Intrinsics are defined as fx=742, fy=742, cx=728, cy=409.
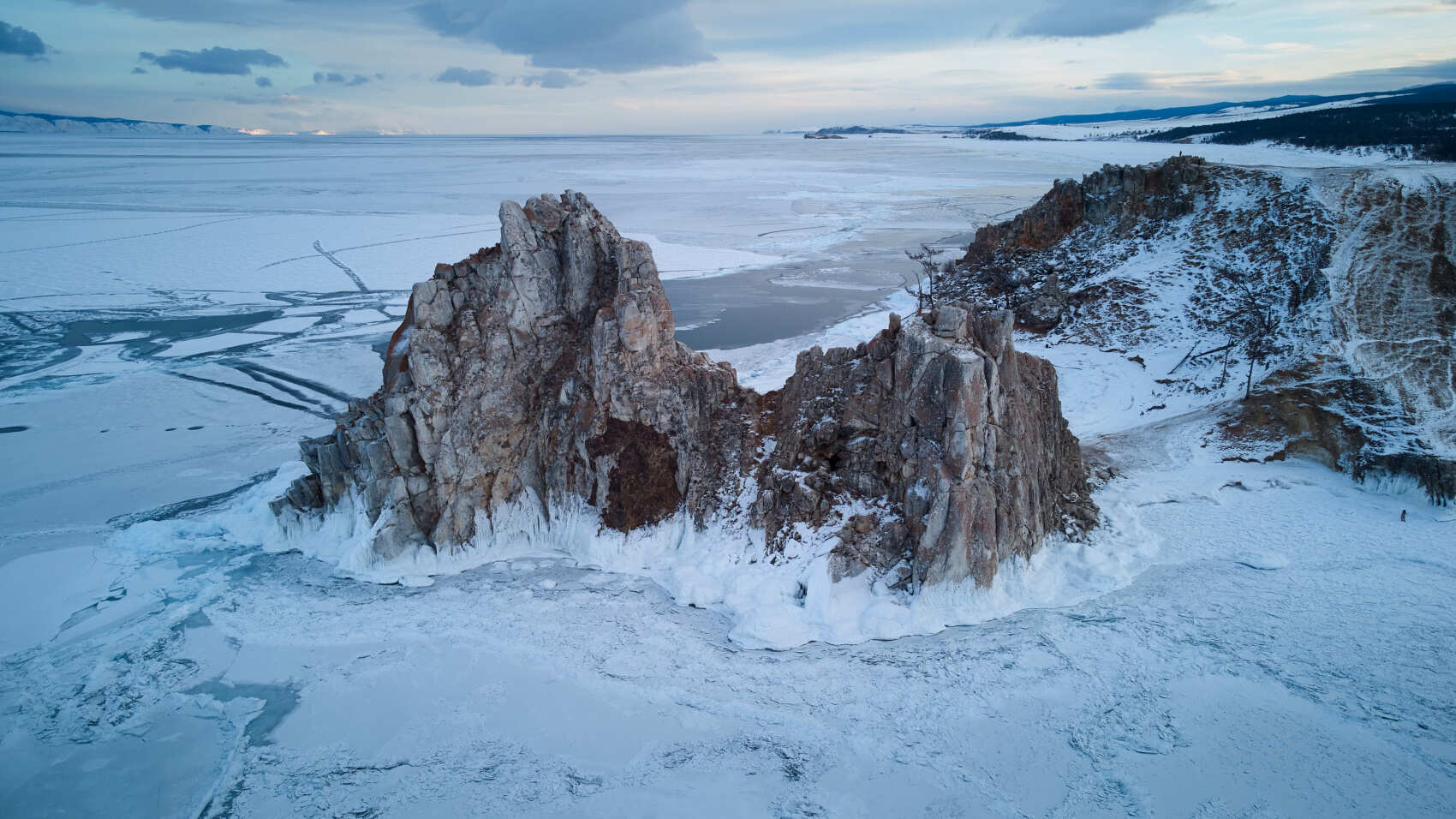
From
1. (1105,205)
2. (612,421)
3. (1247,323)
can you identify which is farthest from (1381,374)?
(612,421)

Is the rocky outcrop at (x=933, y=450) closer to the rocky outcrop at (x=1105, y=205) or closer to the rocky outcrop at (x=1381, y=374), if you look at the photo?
the rocky outcrop at (x=1381, y=374)

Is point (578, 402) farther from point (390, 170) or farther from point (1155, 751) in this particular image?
point (390, 170)

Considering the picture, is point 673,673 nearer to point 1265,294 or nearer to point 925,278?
point 1265,294

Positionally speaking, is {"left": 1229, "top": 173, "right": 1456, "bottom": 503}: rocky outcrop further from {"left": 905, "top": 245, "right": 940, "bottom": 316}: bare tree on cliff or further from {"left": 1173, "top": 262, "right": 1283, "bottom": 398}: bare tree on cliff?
{"left": 905, "top": 245, "right": 940, "bottom": 316}: bare tree on cliff

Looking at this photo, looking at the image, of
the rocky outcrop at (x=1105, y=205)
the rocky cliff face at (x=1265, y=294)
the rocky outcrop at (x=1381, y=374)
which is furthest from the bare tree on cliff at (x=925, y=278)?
the rocky outcrop at (x=1381, y=374)

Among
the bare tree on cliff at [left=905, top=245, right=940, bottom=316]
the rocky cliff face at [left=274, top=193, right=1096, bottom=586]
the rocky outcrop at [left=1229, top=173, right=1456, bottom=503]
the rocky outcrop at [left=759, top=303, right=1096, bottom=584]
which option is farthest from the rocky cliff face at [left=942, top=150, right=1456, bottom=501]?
the rocky cliff face at [left=274, top=193, right=1096, bottom=586]

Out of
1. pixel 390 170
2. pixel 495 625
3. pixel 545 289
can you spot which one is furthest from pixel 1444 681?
pixel 390 170

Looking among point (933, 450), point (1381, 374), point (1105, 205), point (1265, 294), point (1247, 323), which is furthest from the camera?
point (1105, 205)
